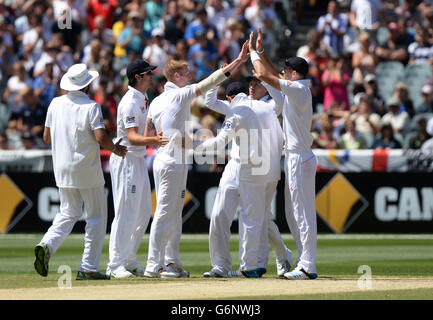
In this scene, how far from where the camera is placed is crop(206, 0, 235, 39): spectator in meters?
23.9

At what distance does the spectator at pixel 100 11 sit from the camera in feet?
81.3

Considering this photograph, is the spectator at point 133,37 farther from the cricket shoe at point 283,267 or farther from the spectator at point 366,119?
the cricket shoe at point 283,267

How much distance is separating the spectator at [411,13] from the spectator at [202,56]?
4.61m

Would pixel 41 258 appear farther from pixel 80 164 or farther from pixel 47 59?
pixel 47 59

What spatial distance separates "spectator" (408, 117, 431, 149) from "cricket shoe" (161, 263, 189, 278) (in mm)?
8630

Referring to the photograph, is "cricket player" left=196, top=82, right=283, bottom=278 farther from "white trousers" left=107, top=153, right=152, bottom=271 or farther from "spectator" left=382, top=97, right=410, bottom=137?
"spectator" left=382, top=97, right=410, bottom=137

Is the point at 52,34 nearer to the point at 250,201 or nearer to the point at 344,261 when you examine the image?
the point at 344,261

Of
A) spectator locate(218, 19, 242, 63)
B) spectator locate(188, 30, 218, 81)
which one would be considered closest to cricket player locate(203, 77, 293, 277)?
spectator locate(188, 30, 218, 81)

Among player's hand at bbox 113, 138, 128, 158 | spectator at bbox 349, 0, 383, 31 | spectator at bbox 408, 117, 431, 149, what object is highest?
spectator at bbox 349, 0, 383, 31

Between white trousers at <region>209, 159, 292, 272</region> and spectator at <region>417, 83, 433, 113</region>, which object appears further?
spectator at <region>417, 83, 433, 113</region>

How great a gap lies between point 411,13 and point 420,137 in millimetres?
5093

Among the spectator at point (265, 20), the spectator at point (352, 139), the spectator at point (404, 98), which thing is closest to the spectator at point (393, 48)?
the spectator at point (404, 98)

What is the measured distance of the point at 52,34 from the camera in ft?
80.2
